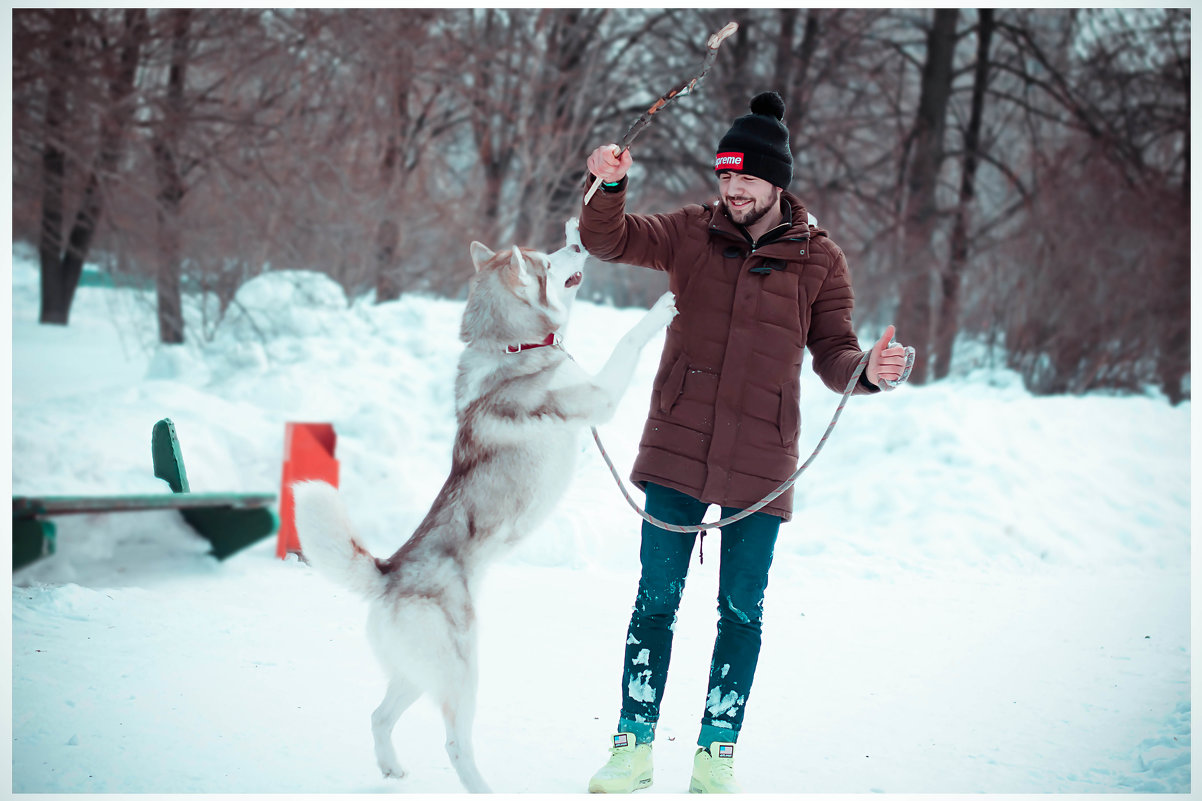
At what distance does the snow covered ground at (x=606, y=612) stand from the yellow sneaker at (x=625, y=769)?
0.12 meters

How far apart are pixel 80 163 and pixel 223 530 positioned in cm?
569

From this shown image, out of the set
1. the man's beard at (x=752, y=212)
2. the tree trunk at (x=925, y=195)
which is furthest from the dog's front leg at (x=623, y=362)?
the tree trunk at (x=925, y=195)

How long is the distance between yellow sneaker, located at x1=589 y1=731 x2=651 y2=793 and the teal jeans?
3 cm

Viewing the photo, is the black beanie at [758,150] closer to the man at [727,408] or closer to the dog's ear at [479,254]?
the man at [727,408]

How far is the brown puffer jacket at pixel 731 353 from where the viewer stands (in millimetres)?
2736

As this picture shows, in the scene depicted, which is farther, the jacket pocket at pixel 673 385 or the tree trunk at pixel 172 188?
the tree trunk at pixel 172 188

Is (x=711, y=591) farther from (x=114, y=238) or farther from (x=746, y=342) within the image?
(x=114, y=238)

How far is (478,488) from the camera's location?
2.79 m

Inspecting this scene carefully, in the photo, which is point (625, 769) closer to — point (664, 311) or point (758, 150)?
point (664, 311)

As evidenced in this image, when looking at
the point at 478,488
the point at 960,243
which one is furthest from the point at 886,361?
the point at 960,243

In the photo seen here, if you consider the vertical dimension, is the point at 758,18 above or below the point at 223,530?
above

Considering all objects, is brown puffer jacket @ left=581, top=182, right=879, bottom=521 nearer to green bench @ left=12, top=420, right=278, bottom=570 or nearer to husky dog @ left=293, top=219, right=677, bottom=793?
husky dog @ left=293, top=219, right=677, bottom=793

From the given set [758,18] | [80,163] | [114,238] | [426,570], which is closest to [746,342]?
[426,570]

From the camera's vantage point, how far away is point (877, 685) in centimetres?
376
